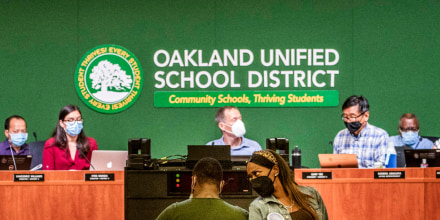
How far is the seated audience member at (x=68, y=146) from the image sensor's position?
444cm

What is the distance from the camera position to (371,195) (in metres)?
3.44

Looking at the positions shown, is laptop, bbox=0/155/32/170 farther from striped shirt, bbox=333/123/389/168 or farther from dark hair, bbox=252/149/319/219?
striped shirt, bbox=333/123/389/168

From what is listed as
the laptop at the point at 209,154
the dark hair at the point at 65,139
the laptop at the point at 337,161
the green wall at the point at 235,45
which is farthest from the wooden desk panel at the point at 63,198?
the green wall at the point at 235,45

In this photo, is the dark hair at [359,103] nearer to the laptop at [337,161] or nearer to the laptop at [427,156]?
the laptop at [427,156]

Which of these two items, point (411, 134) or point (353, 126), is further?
point (411, 134)

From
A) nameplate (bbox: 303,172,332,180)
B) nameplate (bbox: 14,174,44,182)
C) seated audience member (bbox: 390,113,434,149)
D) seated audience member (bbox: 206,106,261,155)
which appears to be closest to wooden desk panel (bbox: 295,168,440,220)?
nameplate (bbox: 303,172,332,180)

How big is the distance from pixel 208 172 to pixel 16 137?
359cm

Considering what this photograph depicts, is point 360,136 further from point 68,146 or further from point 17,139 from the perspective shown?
point 17,139

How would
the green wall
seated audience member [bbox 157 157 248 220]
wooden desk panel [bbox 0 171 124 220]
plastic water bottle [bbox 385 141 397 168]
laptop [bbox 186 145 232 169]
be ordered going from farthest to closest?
the green wall < plastic water bottle [bbox 385 141 397 168] < wooden desk panel [bbox 0 171 124 220] < laptop [bbox 186 145 232 169] < seated audience member [bbox 157 157 248 220]

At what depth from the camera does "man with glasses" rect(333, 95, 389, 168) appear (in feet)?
15.8

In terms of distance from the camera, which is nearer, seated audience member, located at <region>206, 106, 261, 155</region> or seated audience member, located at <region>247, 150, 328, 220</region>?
seated audience member, located at <region>247, 150, 328, 220</region>

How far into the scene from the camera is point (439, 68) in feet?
19.4

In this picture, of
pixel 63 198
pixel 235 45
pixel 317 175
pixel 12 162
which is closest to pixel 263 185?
pixel 317 175

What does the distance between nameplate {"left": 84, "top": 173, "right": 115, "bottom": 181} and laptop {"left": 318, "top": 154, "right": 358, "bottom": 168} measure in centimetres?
159
